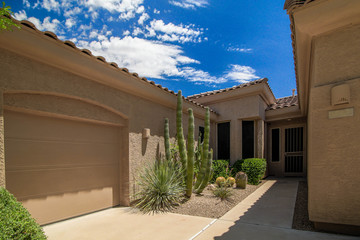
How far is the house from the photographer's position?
427 cm

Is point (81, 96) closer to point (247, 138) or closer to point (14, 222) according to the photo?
point (14, 222)

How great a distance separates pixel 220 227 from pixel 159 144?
384cm

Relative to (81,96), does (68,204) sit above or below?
below

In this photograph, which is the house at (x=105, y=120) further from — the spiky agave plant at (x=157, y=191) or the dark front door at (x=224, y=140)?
the dark front door at (x=224, y=140)

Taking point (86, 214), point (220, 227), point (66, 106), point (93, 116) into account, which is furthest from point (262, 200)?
point (66, 106)

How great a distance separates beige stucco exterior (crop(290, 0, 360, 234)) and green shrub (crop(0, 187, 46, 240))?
4.95 m

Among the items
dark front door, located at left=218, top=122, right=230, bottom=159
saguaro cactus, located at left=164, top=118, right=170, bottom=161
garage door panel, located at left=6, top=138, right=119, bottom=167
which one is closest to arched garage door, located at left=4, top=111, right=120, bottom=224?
garage door panel, located at left=6, top=138, right=119, bottom=167

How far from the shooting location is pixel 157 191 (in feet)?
21.5

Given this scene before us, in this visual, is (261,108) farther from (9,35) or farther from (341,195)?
(9,35)

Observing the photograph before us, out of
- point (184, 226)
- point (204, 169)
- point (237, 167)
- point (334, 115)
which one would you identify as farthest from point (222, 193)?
point (334, 115)

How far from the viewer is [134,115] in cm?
704

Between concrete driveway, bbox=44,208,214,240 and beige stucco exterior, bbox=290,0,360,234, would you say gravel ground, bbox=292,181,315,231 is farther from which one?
concrete driveway, bbox=44,208,214,240

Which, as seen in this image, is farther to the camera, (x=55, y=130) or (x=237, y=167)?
(x=237, y=167)

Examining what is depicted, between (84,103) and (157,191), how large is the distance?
322 centimetres
